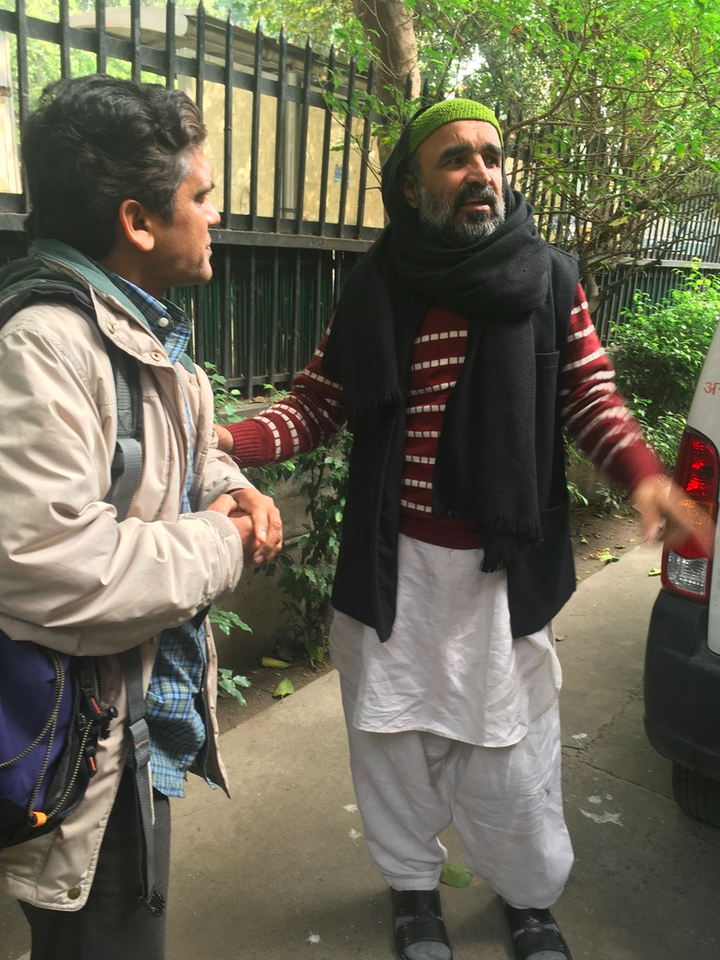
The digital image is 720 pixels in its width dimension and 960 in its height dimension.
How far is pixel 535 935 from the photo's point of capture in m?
2.24

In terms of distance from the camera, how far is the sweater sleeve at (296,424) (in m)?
2.21

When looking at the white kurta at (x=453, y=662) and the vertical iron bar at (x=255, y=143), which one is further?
the vertical iron bar at (x=255, y=143)

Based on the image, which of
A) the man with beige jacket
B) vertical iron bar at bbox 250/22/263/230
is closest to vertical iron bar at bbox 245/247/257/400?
vertical iron bar at bbox 250/22/263/230

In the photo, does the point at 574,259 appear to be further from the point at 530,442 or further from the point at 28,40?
the point at 28,40

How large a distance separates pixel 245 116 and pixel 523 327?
7.19ft

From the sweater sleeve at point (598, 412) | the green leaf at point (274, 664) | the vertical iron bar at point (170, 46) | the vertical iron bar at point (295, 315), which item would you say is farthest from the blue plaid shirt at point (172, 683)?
the vertical iron bar at point (295, 315)

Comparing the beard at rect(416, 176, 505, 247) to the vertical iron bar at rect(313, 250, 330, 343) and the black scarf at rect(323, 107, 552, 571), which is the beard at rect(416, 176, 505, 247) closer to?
the black scarf at rect(323, 107, 552, 571)

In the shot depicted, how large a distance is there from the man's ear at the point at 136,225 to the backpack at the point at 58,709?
151mm

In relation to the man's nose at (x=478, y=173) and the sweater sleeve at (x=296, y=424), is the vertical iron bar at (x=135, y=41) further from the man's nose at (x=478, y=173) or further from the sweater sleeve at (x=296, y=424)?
the man's nose at (x=478, y=173)

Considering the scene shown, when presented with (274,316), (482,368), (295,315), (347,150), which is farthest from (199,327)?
(482,368)

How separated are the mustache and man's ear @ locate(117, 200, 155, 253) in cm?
84

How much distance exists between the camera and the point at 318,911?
242 centimetres

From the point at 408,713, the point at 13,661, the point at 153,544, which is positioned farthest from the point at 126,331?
the point at 408,713

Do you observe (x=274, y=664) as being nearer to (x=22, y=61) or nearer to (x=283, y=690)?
(x=283, y=690)
